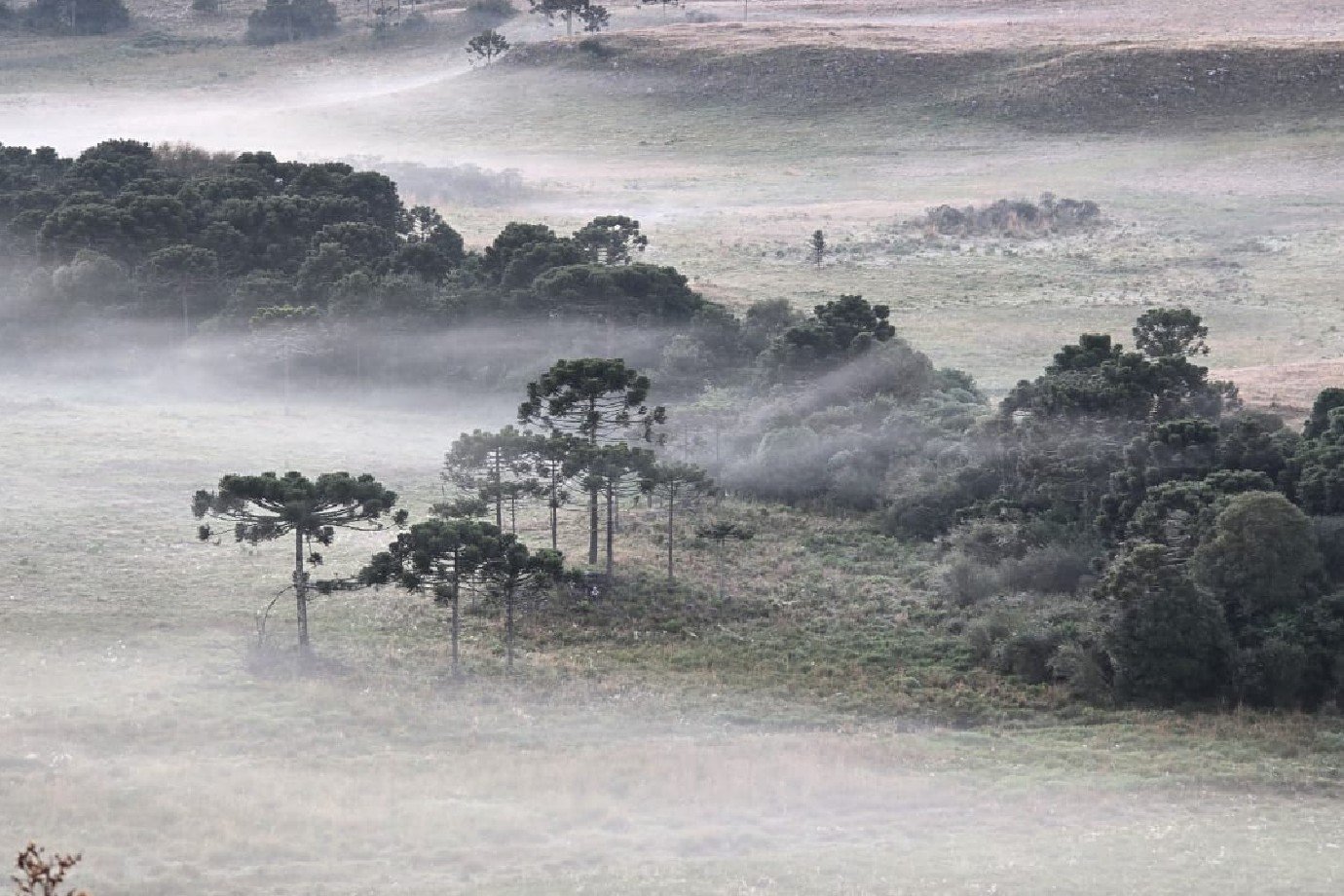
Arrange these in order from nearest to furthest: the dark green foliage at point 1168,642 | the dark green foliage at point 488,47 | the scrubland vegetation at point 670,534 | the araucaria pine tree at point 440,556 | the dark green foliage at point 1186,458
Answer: the scrubland vegetation at point 670,534
the dark green foliage at point 1168,642
the araucaria pine tree at point 440,556
the dark green foliage at point 1186,458
the dark green foliage at point 488,47

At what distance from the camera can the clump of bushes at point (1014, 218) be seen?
3893 inches

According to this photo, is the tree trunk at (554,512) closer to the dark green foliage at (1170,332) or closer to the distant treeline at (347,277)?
the distant treeline at (347,277)

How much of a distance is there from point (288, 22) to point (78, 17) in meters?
20.1

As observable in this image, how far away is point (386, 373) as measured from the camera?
7169cm

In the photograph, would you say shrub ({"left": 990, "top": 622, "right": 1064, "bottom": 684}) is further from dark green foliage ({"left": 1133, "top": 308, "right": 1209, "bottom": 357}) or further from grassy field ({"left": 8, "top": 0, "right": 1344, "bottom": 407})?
grassy field ({"left": 8, "top": 0, "right": 1344, "bottom": 407})

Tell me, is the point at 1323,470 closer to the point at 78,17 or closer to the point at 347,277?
the point at 347,277

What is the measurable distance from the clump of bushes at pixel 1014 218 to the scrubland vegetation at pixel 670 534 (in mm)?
284

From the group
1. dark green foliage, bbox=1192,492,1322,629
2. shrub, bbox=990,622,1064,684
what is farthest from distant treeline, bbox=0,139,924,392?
dark green foliage, bbox=1192,492,1322,629

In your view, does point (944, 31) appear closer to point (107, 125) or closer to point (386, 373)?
point (107, 125)

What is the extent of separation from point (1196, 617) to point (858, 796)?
916 cm

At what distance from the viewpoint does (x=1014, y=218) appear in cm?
10031

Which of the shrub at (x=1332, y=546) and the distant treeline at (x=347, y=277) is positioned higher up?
the distant treeline at (x=347, y=277)

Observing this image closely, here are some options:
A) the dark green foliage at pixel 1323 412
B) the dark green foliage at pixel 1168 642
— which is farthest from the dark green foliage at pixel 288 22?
the dark green foliage at pixel 1168 642

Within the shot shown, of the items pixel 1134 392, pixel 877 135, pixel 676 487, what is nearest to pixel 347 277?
pixel 676 487
